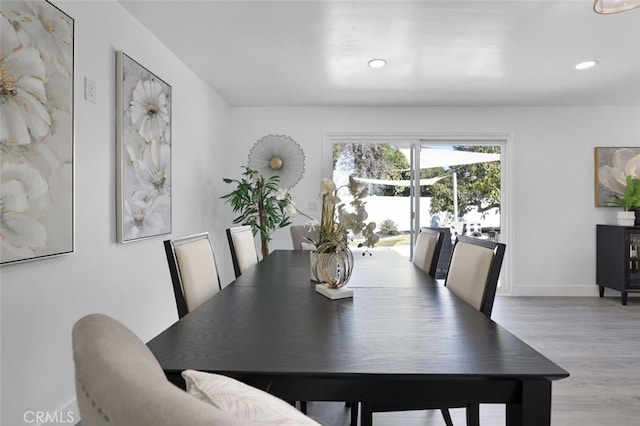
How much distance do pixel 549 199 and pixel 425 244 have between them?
138 inches

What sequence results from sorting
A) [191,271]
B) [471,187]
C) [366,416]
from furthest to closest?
[471,187]
[191,271]
[366,416]

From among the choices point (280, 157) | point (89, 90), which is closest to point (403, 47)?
point (89, 90)

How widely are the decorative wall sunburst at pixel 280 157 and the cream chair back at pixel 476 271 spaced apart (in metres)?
3.31

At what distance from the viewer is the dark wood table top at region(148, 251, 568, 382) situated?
88cm

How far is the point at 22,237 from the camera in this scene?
1.64 m

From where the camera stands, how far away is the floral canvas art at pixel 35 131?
157 centimetres

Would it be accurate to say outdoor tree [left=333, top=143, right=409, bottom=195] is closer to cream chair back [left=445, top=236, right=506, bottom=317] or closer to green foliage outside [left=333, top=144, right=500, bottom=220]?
green foliage outside [left=333, top=144, right=500, bottom=220]

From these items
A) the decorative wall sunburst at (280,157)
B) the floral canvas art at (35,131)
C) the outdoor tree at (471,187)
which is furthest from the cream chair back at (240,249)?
the outdoor tree at (471,187)

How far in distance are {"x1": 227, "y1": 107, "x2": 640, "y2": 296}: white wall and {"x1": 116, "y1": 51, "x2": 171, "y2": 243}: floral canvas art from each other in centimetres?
214

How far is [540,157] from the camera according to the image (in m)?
5.00

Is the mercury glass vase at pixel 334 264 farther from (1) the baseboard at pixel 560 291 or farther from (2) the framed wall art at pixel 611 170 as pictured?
(2) the framed wall art at pixel 611 170

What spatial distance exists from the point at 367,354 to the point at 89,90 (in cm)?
209

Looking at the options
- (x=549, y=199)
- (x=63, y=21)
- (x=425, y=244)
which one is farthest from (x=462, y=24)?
(x=549, y=199)

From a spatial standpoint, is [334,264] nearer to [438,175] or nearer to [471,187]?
[438,175]
